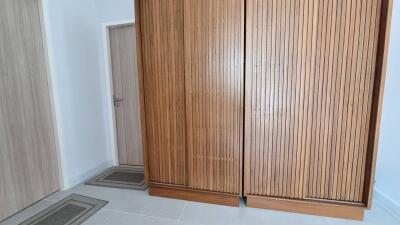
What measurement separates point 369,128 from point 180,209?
1.83m

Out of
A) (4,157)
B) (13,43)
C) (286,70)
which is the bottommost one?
(4,157)

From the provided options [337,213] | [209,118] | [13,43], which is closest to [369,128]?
[337,213]

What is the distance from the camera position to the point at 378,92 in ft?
5.15

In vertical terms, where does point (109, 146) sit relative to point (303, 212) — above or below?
above

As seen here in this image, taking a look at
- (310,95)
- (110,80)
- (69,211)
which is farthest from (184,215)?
(110,80)

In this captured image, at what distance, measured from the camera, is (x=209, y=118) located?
1960 millimetres

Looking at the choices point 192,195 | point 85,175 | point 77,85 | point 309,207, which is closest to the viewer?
point 309,207

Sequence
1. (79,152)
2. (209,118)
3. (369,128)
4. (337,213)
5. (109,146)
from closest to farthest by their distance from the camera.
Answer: (369,128) → (337,213) → (209,118) → (79,152) → (109,146)

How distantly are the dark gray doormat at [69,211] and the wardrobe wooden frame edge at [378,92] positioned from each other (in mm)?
2485

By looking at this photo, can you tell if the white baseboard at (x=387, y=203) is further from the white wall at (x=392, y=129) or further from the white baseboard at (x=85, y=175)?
the white baseboard at (x=85, y=175)

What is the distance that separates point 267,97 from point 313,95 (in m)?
0.38

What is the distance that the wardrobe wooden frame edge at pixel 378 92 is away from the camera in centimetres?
149

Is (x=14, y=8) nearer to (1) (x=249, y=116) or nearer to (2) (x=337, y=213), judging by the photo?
(1) (x=249, y=116)

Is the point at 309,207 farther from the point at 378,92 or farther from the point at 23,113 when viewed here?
the point at 23,113
